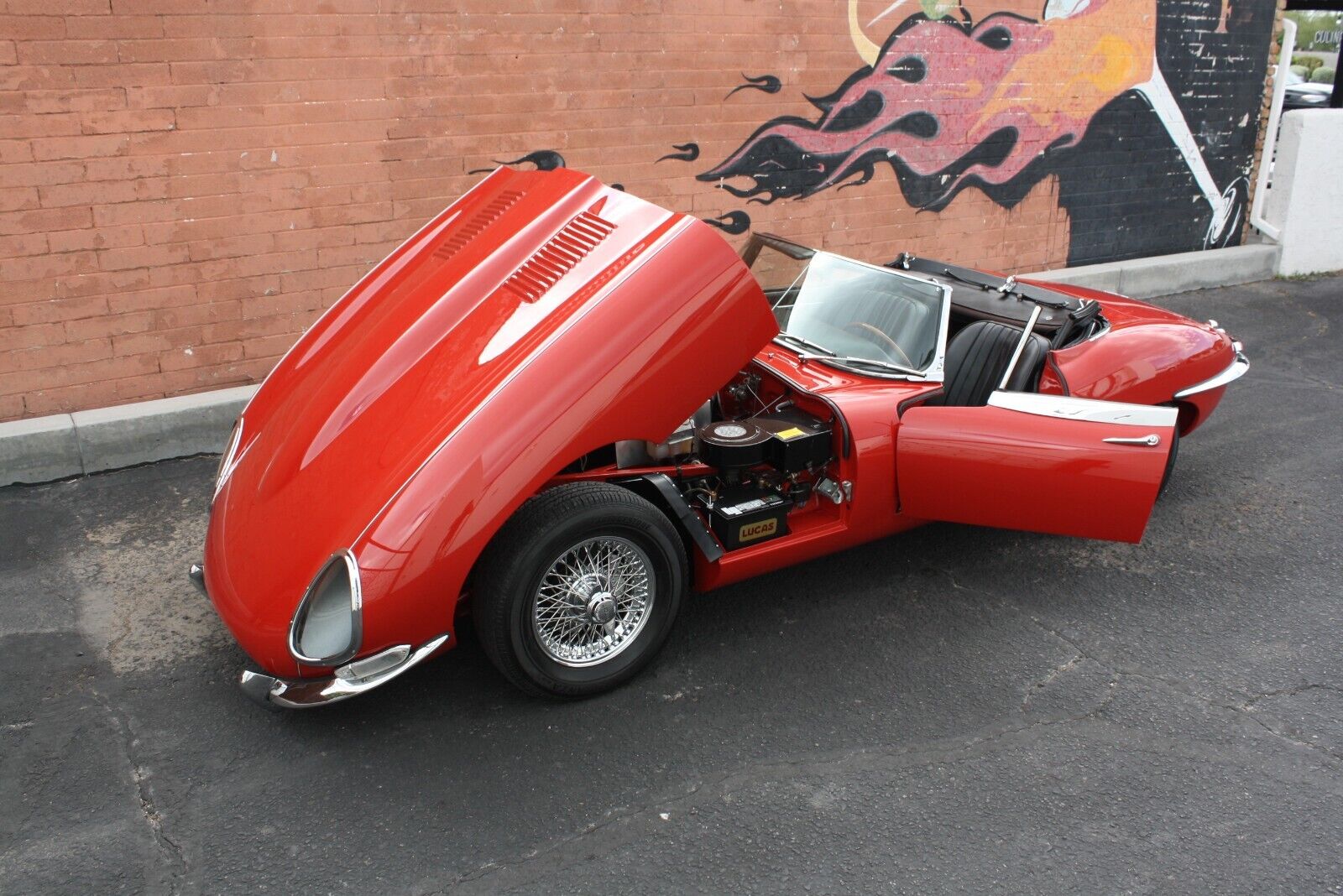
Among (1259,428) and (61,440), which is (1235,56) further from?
(61,440)

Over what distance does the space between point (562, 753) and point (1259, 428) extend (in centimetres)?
510

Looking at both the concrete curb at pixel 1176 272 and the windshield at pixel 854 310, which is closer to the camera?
the windshield at pixel 854 310

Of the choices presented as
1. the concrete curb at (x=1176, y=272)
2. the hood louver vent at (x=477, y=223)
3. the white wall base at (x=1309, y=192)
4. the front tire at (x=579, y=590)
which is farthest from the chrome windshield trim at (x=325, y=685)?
the white wall base at (x=1309, y=192)

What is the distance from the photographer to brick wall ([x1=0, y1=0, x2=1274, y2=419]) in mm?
5605

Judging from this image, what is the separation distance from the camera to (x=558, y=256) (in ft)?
13.1

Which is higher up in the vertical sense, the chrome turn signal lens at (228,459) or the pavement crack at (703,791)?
the chrome turn signal lens at (228,459)

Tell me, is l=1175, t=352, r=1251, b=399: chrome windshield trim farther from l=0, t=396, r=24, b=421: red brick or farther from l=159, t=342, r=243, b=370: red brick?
l=0, t=396, r=24, b=421: red brick

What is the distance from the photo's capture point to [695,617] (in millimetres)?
4301

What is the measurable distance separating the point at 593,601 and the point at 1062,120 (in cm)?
765

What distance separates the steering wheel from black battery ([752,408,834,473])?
0.54 meters

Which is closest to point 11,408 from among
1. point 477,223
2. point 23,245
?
point 23,245

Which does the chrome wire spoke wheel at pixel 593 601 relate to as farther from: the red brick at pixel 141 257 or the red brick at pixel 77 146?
the red brick at pixel 77 146

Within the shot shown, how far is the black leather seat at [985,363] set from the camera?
4.57 meters

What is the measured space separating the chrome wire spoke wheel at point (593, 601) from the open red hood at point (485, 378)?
1.13 ft
